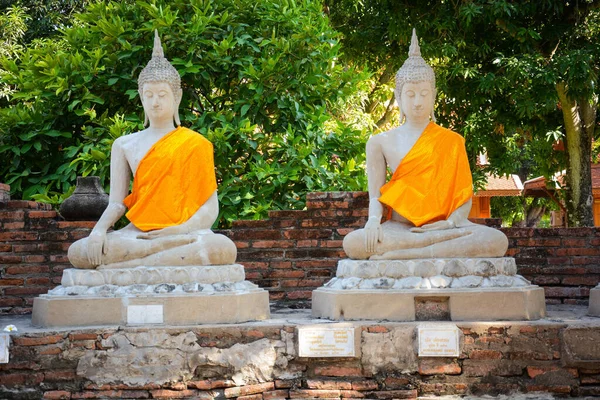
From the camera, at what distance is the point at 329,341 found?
19.5ft

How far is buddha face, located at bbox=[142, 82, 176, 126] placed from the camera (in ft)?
22.5

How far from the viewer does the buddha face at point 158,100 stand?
270 inches

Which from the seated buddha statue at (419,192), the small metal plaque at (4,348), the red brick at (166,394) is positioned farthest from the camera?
the seated buddha statue at (419,192)

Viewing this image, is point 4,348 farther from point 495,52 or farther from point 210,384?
point 495,52

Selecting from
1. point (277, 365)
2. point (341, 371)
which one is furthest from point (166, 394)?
point (341, 371)

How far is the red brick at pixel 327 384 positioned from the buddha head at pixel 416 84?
7.36ft

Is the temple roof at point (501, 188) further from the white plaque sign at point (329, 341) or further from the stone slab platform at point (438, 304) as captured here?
the white plaque sign at point (329, 341)

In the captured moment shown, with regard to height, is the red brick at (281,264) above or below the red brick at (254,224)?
below

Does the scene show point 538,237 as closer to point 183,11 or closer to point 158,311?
point 158,311

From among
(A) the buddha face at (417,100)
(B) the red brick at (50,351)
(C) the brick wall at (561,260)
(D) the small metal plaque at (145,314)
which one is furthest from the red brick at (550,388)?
(B) the red brick at (50,351)

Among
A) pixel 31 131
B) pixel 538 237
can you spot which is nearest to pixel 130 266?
pixel 538 237

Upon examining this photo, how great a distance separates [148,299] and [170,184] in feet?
3.27

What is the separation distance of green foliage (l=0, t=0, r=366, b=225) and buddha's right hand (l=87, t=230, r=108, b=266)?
10.5 feet

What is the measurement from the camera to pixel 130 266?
21.1 feet
